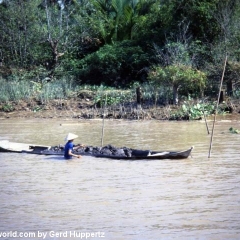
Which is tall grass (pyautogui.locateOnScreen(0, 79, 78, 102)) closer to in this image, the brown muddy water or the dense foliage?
the dense foliage

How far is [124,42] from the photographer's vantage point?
26938mm

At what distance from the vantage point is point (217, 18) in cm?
2347

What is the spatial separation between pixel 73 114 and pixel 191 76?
4.48 meters

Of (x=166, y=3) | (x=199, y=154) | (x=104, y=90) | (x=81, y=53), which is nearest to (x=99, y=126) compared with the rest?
(x=104, y=90)

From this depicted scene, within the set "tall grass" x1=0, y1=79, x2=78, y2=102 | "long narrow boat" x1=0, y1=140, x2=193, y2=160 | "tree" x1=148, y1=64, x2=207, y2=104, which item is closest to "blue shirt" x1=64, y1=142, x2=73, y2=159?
"long narrow boat" x1=0, y1=140, x2=193, y2=160

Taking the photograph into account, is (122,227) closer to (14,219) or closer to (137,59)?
(14,219)

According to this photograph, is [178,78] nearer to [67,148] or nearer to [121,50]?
[121,50]

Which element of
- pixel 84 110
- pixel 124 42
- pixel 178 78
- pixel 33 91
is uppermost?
pixel 124 42

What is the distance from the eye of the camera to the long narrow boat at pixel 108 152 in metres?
12.5

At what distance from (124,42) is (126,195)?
1791 centimetres


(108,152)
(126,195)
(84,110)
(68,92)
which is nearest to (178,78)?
(84,110)

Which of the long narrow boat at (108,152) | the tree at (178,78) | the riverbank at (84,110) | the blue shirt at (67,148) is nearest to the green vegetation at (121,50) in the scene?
the tree at (178,78)

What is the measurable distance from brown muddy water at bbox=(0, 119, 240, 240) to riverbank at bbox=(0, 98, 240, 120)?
5006mm

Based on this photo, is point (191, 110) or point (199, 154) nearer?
point (199, 154)
